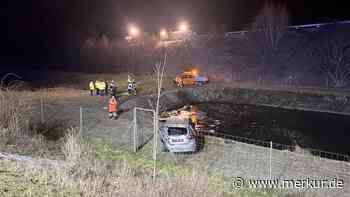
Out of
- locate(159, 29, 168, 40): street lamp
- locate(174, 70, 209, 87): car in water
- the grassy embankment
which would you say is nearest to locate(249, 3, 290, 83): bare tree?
locate(174, 70, 209, 87): car in water

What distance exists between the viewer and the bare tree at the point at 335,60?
38.3 metres

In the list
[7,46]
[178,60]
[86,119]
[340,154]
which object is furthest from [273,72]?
[7,46]

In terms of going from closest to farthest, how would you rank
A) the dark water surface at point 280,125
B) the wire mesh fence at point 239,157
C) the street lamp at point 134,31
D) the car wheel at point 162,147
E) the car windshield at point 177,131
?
the wire mesh fence at point 239,157 → the car windshield at point 177,131 → the car wheel at point 162,147 → the dark water surface at point 280,125 → the street lamp at point 134,31

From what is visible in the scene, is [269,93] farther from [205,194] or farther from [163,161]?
[205,194]

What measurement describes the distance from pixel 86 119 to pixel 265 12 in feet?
107

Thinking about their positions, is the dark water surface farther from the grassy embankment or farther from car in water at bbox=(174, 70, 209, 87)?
the grassy embankment

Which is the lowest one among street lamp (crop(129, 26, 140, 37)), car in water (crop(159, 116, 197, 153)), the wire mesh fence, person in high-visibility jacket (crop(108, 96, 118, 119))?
the wire mesh fence

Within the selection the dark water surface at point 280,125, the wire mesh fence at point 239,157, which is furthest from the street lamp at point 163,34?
the wire mesh fence at point 239,157

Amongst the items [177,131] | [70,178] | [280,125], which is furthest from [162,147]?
[280,125]

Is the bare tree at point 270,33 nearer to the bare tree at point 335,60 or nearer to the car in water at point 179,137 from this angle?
the bare tree at point 335,60

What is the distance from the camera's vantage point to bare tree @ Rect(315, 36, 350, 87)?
126 feet

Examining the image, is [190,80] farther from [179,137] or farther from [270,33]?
[179,137]

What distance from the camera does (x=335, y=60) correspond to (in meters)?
40.1

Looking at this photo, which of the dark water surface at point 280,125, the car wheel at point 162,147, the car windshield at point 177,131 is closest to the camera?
the car windshield at point 177,131
